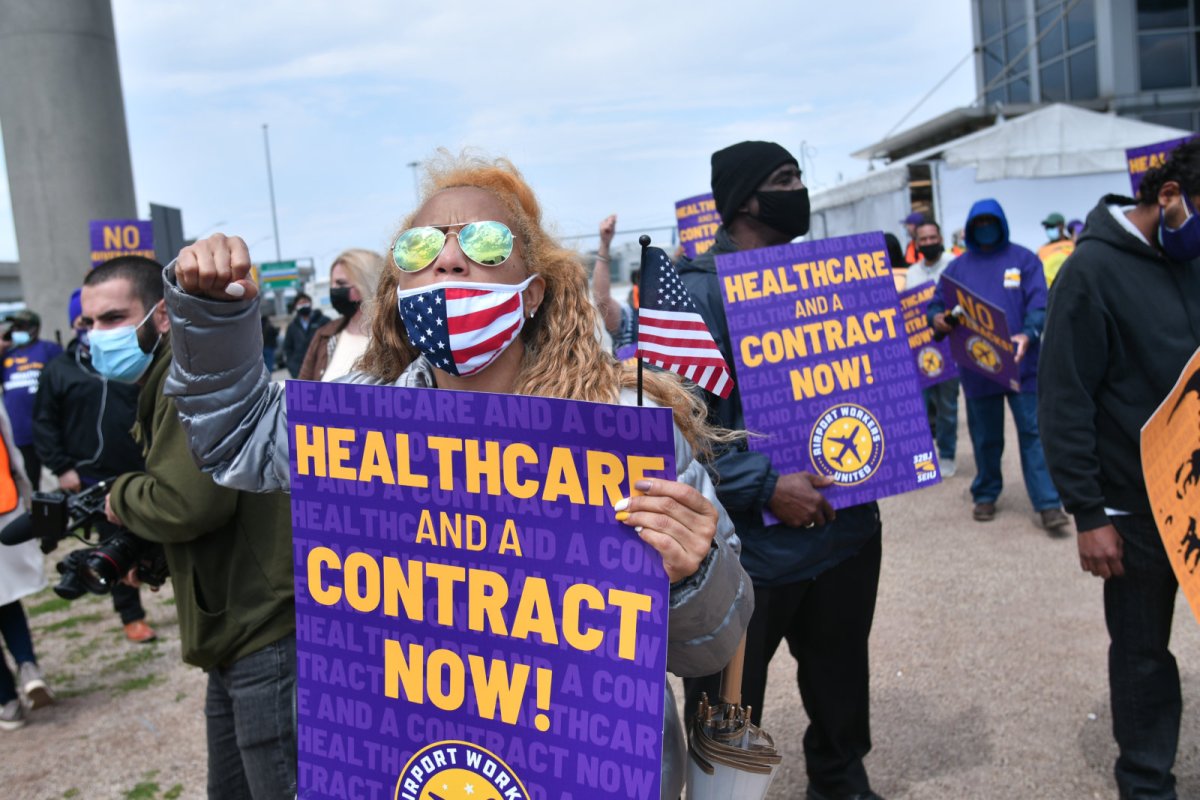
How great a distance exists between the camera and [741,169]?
3336 millimetres

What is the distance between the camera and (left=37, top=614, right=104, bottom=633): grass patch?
268 inches

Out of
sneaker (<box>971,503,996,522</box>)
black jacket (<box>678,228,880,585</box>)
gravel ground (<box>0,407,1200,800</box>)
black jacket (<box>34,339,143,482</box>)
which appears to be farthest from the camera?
sneaker (<box>971,503,996,522</box>)

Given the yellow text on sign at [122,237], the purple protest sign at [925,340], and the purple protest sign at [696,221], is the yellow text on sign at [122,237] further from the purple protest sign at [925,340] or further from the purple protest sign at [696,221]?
the purple protest sign at [925,340]

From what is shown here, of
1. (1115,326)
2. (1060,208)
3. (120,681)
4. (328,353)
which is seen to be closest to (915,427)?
(1115,326)

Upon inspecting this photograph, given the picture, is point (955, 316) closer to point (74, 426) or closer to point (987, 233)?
point (987, 233)

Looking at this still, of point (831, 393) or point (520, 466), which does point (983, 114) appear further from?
point (520, 466)

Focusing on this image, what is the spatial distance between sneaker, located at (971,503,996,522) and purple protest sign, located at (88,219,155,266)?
7696mm

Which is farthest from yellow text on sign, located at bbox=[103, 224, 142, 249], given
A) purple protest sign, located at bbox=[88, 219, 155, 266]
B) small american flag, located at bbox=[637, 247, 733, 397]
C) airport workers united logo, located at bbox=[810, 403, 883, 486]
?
small american flag, located at bbox=[637, 247, 733, 397]

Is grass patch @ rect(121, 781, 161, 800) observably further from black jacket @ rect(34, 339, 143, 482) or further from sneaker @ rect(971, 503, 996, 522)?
sneaker @ rect(971, 503, 996, 522)

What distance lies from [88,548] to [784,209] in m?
2.42

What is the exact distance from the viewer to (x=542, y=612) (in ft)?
5.55

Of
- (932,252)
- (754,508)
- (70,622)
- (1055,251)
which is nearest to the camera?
(754,508)

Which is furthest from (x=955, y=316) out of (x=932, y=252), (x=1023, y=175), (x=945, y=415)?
(x=1023, y=175)

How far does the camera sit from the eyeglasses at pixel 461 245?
2.04 m
